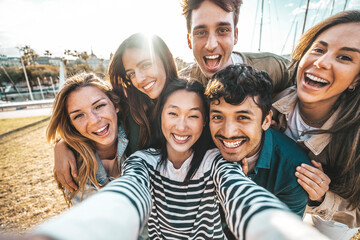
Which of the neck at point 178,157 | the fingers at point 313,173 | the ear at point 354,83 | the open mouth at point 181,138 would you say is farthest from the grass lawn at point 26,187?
the ear at point 354,83

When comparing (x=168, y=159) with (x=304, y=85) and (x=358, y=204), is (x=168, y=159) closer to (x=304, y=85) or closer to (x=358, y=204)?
(x=304, y=85)

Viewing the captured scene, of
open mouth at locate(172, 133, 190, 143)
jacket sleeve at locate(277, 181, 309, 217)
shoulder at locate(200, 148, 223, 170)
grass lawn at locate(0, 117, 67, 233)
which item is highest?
open mouth at locate(172, 133, 190, 143)

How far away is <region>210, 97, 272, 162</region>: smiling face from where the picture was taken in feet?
5.85

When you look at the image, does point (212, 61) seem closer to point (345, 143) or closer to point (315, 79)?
point (315, 79)

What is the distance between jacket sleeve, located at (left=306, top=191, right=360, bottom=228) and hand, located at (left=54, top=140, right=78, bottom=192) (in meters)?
3.36

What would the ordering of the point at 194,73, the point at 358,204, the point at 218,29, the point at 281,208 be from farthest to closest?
the point at 194,73, the point at 218,29, the point at 358,204, the point at 281,208

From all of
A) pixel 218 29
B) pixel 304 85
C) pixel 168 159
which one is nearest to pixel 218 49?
pixel 218 29

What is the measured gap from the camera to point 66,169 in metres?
2.42

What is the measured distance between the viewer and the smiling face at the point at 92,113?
7.77 feet

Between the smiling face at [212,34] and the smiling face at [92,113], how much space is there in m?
1.66

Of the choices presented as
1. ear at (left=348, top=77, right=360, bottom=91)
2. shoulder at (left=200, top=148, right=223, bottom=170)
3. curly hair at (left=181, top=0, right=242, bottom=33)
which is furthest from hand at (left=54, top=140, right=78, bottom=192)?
ear at (left=348, top=77, right=360, bottom=91)

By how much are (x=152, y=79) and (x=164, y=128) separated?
2.91 feet

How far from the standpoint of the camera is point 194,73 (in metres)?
3.28

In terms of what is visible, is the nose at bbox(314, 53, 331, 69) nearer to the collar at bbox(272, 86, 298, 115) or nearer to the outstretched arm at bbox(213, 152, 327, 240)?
the collar at bbox(272, 86, 298, 115)
